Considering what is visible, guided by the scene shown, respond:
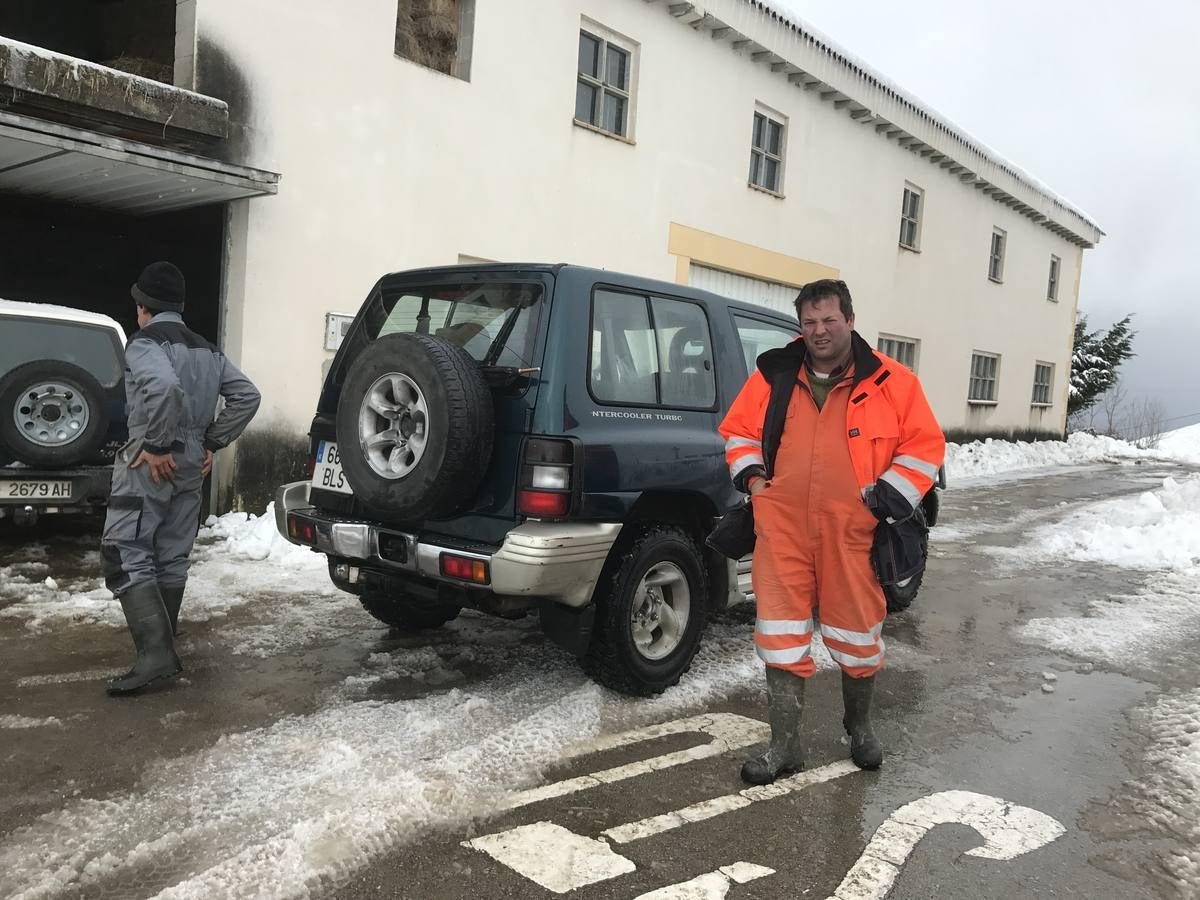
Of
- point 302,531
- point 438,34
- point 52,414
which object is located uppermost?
point 438,34

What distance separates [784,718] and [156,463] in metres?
2.83

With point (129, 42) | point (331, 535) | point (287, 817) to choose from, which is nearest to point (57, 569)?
point (331, 535)

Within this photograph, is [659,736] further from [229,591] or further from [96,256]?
[96,256]

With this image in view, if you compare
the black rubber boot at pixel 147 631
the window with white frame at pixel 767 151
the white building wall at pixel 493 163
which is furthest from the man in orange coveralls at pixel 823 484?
the window with white frame at pixel 767 151

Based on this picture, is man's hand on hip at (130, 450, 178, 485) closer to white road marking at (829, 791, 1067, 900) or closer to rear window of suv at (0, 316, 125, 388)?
rear window of suv at (0, 316, 125, 388)

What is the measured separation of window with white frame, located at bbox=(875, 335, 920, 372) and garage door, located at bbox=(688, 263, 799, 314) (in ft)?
11.6

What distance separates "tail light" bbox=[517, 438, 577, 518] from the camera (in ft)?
12.1

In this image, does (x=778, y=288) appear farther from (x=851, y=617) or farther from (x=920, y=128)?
(x=851, y=617)

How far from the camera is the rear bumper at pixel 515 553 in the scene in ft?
11.8

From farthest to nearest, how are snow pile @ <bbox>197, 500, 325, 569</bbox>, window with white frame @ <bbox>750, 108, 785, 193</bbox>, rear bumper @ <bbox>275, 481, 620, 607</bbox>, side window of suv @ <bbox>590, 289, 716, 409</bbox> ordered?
window with white frame @ <bbox>750, 108, 785, 193</bbox>
snow pile @ <bbox>197, 500, 325, 569</bbox>
side window of suv @ <bbox>590, 289, 716, 409</bbox>
rear bumper @ <bbox>275, 481, 620, 607</bbox>

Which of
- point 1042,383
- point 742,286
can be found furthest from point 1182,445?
point 742,286

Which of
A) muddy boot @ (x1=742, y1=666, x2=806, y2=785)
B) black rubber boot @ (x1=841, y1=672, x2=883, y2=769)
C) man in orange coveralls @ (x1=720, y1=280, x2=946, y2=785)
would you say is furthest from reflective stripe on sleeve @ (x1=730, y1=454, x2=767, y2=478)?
black rubber boot @ (x1=841, y1=672, x2=883, y2=769)

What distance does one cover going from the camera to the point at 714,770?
139 inches

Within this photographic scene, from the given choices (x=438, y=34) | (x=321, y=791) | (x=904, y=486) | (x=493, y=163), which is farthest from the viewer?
(x=493, y=163)
